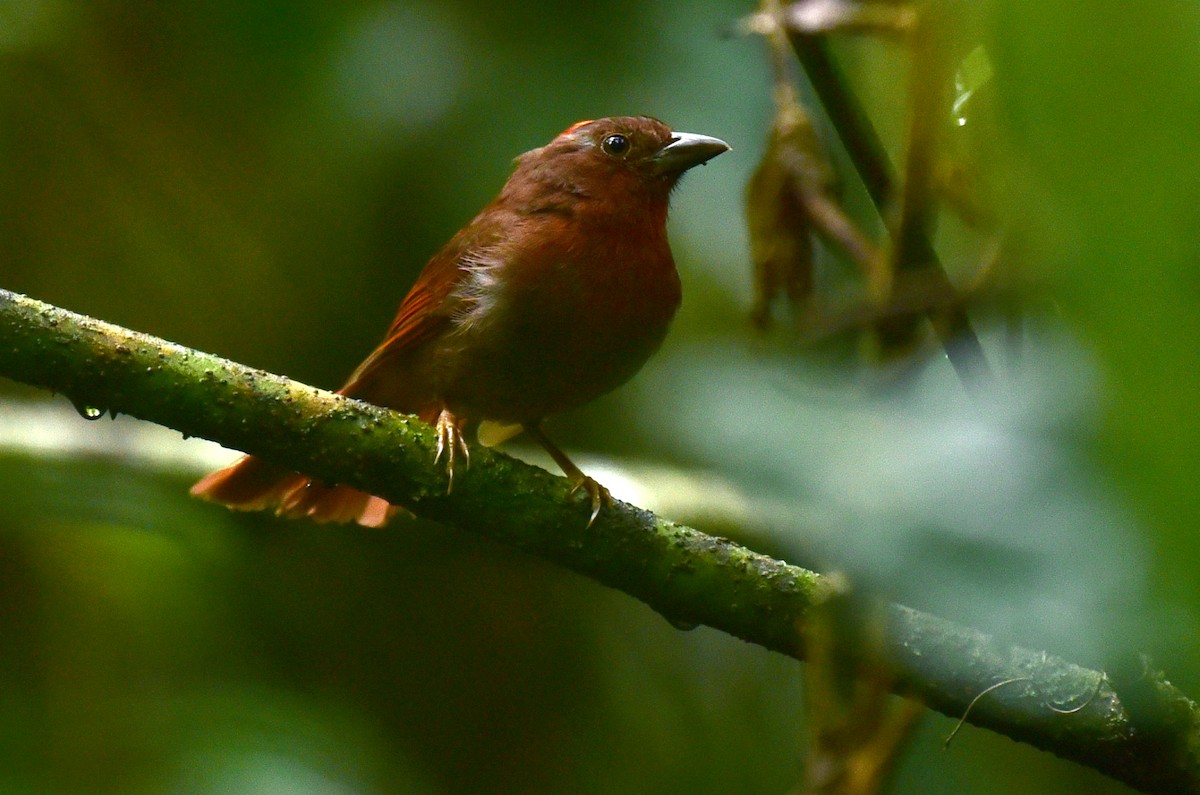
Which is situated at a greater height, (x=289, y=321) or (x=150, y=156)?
(x=150, y=156)

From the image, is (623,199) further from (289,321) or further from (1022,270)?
(289,321)

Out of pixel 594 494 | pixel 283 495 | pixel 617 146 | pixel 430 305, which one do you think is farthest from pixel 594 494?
pixel 617 146

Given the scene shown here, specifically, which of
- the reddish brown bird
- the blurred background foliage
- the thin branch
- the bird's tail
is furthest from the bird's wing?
the thin branch

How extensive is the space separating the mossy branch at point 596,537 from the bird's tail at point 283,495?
2.21 ft

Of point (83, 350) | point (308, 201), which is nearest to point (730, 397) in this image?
point (83, 350)

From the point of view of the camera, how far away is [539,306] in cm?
253

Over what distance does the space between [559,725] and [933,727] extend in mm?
1296

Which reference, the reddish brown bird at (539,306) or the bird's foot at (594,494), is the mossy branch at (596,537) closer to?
the bird's foot at (594,494)

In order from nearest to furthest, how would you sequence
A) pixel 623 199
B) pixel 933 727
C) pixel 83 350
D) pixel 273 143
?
1. pixel 83 350
2. pixel 623 199
3. pixel 933 727
4. pixel 273 143

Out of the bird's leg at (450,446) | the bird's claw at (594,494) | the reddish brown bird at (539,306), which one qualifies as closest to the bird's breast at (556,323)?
the reddish brown bird at (539,306)

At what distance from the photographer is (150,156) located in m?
4.51

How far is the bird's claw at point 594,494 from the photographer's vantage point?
2135mm

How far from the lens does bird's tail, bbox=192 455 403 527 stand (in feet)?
8.98

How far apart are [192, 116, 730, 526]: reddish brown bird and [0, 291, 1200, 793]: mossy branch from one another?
0.24m
